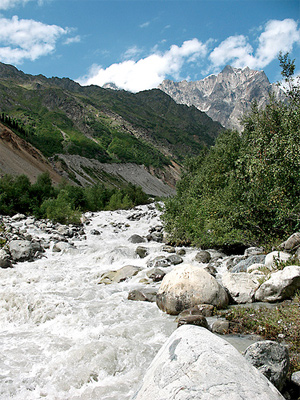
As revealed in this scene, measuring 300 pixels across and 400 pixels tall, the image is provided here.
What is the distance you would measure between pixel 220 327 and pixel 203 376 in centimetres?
384

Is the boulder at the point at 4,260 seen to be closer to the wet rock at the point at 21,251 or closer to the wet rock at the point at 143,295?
the wet rock at the point at 21,251

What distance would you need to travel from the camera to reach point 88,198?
1750 inches

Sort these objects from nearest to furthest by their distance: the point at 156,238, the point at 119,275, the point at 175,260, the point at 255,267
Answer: the point at 255,267 < the point at 119,275 < the point at 175,260 < the point at 156,238

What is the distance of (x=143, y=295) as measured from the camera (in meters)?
9.51

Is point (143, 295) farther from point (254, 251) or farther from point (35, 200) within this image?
point (35, 200)

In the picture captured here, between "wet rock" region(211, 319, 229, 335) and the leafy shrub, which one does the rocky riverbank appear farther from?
the leafy shrub

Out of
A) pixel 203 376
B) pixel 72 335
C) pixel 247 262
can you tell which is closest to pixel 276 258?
pixel 247 262

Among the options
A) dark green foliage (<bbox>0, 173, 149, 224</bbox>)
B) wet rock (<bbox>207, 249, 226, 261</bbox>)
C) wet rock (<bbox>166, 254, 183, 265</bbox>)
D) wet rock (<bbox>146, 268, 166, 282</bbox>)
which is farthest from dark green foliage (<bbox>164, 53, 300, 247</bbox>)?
dark green foliage (<bbox>0, 173, 149, 224</bbox>)

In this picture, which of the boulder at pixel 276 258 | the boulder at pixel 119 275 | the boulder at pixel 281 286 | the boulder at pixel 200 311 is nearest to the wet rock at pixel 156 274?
the boulder at pixel 119 275

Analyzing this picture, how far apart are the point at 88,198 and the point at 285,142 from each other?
122 ft

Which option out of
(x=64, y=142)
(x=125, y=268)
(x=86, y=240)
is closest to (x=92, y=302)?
(x=125, y=268)

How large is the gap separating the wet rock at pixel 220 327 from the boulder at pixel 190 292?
1.32 m

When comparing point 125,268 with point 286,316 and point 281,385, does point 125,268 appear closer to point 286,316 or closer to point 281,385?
point 286,316

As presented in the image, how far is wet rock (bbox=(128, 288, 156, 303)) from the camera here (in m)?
9.36
